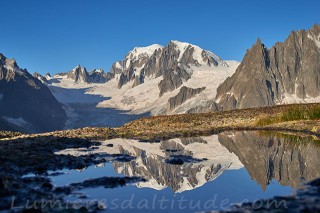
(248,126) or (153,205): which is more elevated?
(248,126)

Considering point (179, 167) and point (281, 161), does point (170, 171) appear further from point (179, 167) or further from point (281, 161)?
point (281, 161)

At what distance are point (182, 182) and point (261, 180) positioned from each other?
3844mm

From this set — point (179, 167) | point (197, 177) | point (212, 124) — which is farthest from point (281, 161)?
point (212, 124)

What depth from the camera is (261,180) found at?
17.8 metres

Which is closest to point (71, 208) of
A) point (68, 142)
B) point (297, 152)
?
point (297, 152)

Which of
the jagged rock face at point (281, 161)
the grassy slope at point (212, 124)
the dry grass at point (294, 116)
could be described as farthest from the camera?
the dry grass at point (294, 116)

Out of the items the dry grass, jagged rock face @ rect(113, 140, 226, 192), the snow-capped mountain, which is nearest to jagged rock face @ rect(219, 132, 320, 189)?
the snow-capped mountain

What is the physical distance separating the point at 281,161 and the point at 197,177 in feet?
23.0

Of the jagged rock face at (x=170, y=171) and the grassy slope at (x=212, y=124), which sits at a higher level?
the grassy slope at (x=212, y=124)

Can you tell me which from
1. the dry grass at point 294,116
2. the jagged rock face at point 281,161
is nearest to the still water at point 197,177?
the jagged rock face at point 281,161

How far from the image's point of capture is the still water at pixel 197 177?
1405 cm

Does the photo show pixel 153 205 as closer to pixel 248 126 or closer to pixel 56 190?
pixel 56 190

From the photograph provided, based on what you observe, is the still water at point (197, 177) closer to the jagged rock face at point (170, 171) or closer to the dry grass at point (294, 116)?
the jagged rock face at point (170, 171)

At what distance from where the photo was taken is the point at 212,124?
6288cm
